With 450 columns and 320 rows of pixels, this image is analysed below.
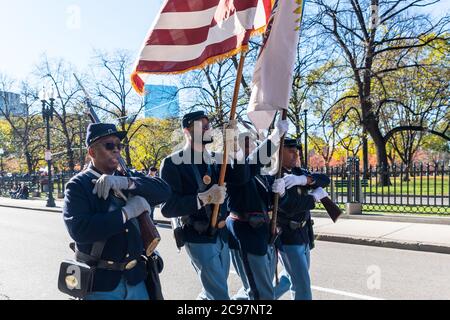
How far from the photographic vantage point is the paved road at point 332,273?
600 centimetres

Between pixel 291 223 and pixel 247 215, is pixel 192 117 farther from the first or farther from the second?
pixel 291 223

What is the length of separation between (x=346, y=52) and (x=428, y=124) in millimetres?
20683

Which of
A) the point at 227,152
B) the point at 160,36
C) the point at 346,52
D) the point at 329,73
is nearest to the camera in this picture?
the point at 227,152

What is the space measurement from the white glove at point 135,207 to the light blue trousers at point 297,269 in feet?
6.02

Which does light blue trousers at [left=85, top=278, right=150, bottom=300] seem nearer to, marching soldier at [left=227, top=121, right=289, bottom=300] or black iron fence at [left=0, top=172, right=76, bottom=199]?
marching soldier at [left=227, top=121, right=289, bottom=300]

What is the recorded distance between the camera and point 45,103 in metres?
24.4

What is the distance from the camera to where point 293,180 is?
15.0 ft

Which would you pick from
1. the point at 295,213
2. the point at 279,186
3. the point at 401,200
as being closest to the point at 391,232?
the point at 401,200

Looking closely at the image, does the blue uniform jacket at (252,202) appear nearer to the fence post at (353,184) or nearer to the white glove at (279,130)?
the white glove at (279,130)

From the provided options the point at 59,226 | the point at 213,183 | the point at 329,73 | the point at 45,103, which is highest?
the point at 329,73

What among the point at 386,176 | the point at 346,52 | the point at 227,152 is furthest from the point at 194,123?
the point at 346,52

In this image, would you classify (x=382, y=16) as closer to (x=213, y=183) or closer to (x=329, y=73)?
(x=329, y=73)

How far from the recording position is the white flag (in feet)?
14.3

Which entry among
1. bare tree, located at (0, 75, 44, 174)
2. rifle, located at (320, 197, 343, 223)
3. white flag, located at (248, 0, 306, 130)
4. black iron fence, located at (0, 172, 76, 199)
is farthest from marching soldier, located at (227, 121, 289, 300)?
bare tree, located at (0, 75, 44, 174)
